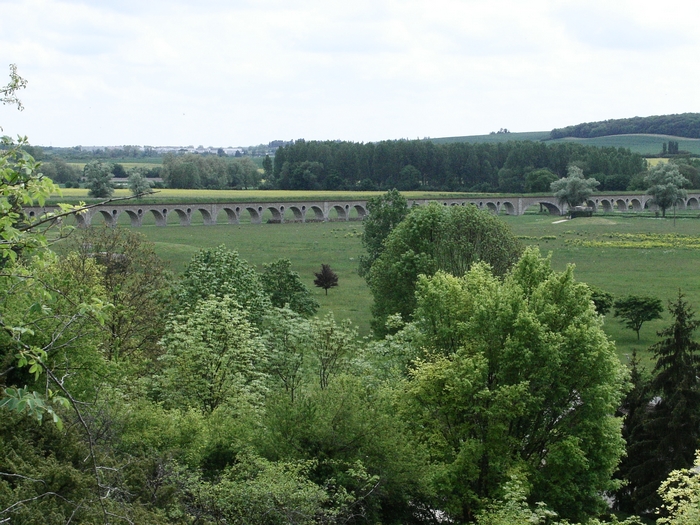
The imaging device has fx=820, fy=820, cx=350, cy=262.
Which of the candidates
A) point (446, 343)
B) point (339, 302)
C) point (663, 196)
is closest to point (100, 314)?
point (446, 343)

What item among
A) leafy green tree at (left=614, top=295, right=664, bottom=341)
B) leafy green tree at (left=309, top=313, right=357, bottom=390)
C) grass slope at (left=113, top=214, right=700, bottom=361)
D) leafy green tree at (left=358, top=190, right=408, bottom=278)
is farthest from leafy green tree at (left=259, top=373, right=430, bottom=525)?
leafy green tree at (left=358, top=190, right=408, bottom=278)

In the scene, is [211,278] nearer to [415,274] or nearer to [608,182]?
[415,274]

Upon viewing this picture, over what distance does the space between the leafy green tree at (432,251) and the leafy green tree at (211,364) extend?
542 inches

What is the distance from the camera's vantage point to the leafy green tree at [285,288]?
119 feet

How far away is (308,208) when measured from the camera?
125 m

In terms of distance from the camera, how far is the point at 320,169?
164625 millimetres

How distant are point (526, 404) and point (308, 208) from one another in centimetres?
10589

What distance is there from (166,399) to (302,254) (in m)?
54.8

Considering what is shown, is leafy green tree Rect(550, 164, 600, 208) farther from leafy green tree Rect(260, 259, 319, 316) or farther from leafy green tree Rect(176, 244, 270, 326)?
leafy green tree Rect(176, 244, 270, 326)

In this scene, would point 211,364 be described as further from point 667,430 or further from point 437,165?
point 437,165

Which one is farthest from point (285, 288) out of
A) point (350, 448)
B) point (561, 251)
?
point (561, 251)

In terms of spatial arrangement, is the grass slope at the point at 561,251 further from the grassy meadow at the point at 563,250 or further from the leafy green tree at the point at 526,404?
the leafy green tree at the point at 526,404

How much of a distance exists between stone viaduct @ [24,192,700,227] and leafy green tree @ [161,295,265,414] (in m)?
74.5

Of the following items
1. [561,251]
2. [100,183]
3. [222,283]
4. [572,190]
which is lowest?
[561,251]
